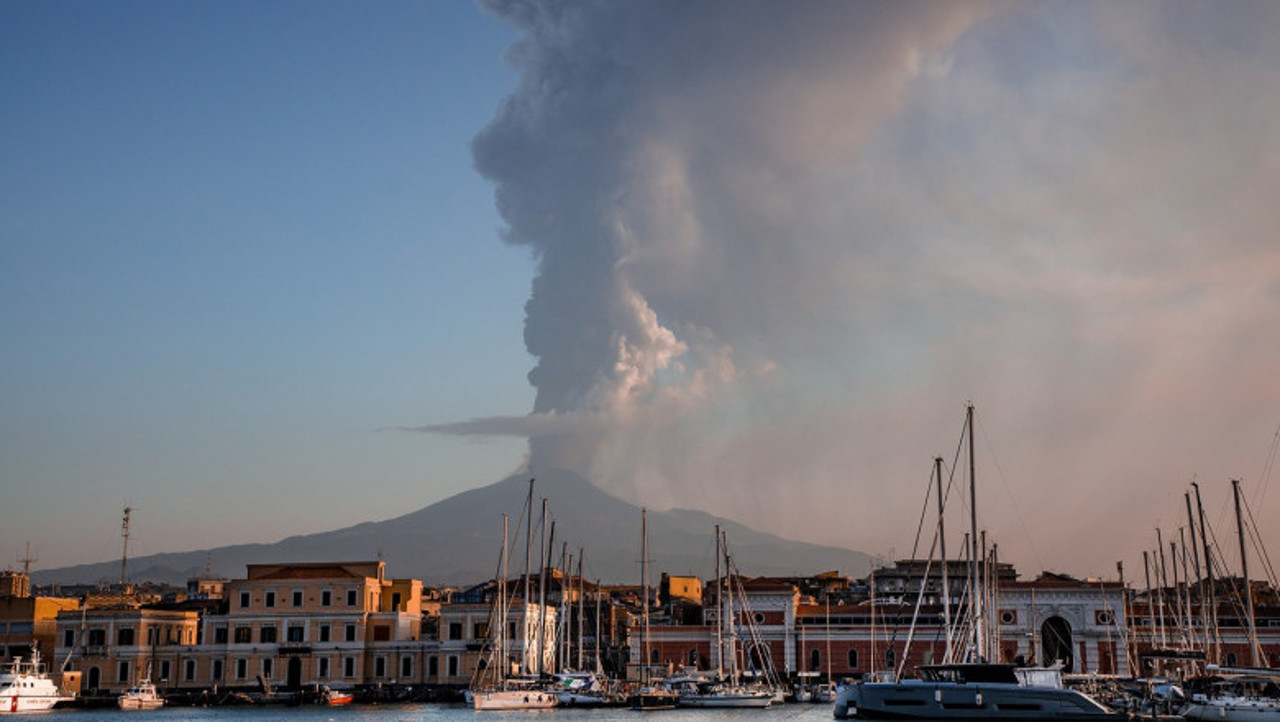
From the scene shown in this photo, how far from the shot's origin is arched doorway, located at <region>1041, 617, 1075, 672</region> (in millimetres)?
90250

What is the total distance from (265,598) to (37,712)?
15.7 m

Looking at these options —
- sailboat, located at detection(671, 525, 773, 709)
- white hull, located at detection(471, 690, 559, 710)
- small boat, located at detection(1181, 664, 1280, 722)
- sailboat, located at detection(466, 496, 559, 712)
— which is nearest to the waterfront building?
sailboat, located at detection(466, 496, 559, 712)

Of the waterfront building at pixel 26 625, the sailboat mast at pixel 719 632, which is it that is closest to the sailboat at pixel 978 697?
the sailboat mast at pixel 719 632

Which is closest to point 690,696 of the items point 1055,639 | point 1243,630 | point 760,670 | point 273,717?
point 760,670

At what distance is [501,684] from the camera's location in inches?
3017

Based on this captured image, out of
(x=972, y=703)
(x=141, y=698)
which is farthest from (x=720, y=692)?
(x=141, y=698)

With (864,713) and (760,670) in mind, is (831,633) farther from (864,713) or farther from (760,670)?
(864,713)

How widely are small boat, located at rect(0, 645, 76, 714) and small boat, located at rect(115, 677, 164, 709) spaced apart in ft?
13.0

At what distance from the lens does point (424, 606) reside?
4038 inches

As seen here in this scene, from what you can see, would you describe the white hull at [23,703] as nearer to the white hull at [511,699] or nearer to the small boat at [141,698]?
the small boat at [141,698]

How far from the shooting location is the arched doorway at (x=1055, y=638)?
90250mm

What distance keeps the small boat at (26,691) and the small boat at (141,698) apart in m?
3.97

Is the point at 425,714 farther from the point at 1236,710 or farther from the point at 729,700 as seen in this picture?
the point at 1236,710

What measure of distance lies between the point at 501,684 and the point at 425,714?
6900 mm
